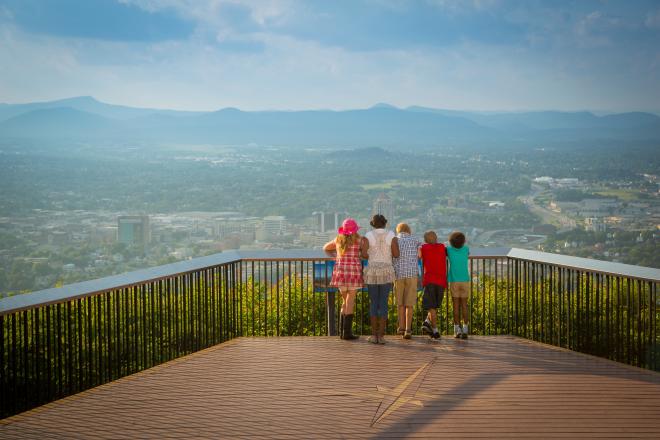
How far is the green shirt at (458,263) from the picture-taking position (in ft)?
29.1

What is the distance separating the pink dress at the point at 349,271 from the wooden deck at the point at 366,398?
2.56 ft

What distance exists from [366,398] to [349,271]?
2572mm

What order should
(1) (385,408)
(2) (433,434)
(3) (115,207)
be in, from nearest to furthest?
(2) (433,434), (1) (385,408), (3) (115,207)

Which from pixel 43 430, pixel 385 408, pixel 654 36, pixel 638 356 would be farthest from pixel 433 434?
pixel 654 36

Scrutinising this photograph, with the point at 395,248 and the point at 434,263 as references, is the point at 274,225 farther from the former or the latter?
the point at 395,248

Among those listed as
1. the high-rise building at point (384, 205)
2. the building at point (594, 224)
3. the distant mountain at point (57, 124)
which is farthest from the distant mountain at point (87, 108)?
the building at point (594, 224)

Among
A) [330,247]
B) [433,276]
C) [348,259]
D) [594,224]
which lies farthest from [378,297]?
[594,224]

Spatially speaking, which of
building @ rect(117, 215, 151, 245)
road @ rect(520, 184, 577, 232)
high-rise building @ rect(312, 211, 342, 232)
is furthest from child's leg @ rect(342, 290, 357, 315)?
building @ rect(117, 215, 151, 245)

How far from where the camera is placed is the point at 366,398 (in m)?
6.20

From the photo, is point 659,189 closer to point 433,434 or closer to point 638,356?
point 638,356

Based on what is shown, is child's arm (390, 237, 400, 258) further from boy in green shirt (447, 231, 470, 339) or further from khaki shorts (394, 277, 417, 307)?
boy in green shirt (447, 231, 470, 339)

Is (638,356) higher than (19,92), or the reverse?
(19,92)

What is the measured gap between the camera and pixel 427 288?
350 inches

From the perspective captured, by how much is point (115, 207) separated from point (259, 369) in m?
47.3
